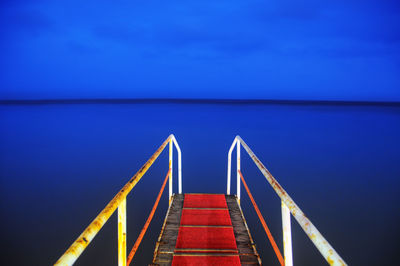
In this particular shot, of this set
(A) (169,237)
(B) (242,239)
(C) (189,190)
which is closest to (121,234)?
(A) (169,237)

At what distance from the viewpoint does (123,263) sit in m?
1.47

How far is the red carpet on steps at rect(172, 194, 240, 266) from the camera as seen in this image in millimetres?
2293

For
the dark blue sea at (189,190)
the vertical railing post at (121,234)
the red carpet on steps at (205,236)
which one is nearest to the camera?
the vertical railing post at (121,234)

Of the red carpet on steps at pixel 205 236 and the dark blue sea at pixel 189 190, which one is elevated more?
the red carpet on steps at pixel 205 236

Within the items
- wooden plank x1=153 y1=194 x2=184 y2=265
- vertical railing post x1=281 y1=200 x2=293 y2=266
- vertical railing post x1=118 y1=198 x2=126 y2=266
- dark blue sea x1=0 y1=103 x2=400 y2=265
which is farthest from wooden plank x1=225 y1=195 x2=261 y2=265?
dark blue sea x1=0 y1=103 x2=400 y2=265

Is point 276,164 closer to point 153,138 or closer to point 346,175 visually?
point 346,175

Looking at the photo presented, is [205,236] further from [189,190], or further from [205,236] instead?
[189,190]

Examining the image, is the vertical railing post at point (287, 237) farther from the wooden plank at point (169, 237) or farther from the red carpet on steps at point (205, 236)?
the wooden plank at point (169, 237)

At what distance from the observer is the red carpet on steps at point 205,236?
229 cm

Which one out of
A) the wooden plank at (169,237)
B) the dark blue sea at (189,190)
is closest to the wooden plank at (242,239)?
the wooden plank at (169,237)

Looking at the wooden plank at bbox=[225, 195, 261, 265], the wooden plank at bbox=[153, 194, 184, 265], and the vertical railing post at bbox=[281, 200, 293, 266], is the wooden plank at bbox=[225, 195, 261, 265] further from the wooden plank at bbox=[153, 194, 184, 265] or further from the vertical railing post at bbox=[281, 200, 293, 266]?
the vertical railing post at bbox=[281, 200, 293, 266]

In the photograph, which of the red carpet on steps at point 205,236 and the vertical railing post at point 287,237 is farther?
the red carpet on steps at point 205,236

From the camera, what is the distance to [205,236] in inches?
105

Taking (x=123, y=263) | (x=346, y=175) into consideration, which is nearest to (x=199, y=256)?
(x=123, y=263)
